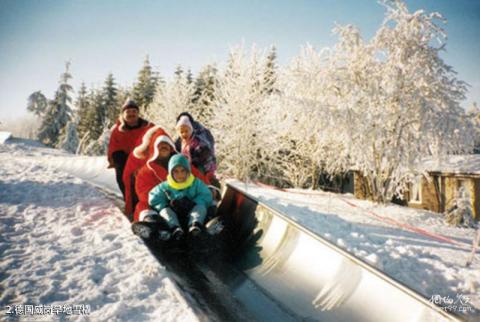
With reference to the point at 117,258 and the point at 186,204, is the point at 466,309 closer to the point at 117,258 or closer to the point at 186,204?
the point at 186,204

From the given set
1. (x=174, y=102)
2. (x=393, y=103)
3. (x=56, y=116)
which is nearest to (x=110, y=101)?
(x=56, y=116)

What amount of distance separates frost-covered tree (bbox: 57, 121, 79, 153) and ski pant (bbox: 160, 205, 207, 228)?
114 ft

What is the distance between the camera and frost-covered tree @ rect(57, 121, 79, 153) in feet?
109

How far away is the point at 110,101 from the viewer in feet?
122

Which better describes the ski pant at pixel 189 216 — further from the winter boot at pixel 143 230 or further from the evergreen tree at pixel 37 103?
the evergreen tree at pixel 37 103

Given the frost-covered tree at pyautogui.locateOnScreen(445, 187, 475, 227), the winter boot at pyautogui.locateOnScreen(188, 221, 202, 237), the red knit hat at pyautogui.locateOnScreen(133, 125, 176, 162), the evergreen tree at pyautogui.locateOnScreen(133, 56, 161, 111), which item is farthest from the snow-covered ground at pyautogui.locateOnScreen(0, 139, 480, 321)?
the evergreen tree at pyautogui.locateOnScreen(133, 56, 161, 111)

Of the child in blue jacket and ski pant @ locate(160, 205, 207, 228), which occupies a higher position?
the child in blue jacket

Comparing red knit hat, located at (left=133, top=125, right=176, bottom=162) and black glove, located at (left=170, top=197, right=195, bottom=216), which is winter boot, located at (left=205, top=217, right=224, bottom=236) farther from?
red knit hat, located at (left=133, top=125, right=176, bottom=162)

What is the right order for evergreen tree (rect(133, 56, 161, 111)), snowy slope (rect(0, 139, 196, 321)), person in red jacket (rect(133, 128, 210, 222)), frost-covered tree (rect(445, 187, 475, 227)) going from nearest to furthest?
1. snowy slope (rect(0, 139, 196, 321))
2. person in red jacket (rect(133, 128, 210, 222))
3. frost-covered tree (rect(445, 187, 475, 227))
4. evergreen tree (rect(133, 56, 161, 111))

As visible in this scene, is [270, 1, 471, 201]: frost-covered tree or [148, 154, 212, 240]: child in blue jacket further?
[270, 1, 471, 201]: frost-covered tree

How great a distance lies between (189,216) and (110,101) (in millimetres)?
38064

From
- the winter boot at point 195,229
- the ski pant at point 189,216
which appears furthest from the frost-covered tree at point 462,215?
the winter boot at point 195,229

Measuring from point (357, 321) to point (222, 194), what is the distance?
120 inches

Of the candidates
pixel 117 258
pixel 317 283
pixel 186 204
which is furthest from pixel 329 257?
pixel 117 258
